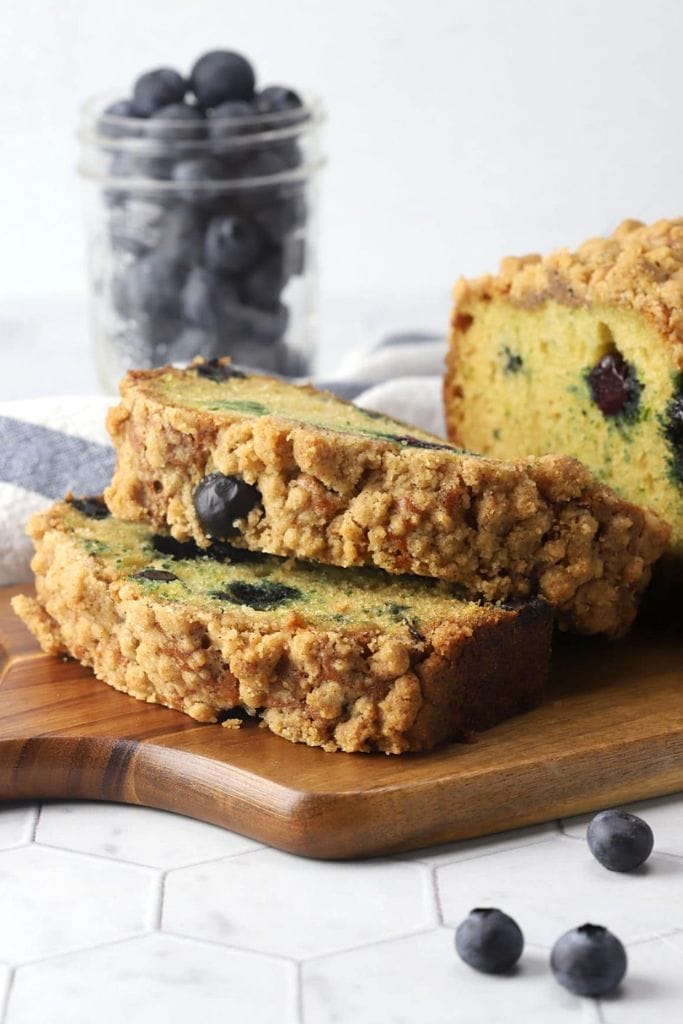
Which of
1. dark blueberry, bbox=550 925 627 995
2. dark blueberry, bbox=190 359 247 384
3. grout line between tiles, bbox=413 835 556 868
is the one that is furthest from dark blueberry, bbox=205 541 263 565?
dark blueberry, bbox=550 925 627 995

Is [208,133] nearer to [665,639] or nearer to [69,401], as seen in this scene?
[69,401]

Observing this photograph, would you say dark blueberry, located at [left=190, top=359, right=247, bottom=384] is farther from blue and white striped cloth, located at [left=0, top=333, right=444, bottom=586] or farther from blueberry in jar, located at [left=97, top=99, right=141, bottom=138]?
blueberry in jar, located at [left=97, top=99, right=141, bottom=138]

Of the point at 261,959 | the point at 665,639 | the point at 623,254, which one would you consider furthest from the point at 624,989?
the point at 623,254

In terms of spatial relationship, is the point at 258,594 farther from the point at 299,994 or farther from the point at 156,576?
the point at 299,994

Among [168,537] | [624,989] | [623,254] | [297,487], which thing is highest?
[623,254]

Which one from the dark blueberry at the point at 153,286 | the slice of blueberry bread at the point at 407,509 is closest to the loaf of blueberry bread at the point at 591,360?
the slice of blueberry bread at the point at 407,509
